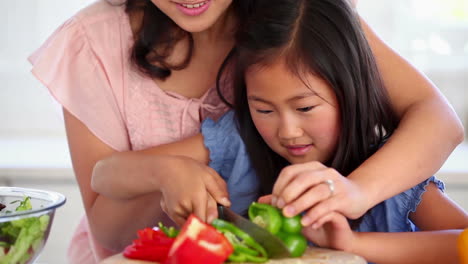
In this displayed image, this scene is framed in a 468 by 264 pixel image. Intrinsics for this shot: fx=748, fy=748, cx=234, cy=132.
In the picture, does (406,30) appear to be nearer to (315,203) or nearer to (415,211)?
(415,211)

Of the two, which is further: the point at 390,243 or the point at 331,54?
the point at 331,54

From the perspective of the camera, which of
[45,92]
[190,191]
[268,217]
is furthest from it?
[45,92]

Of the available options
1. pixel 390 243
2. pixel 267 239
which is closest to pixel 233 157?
pixel 390 243

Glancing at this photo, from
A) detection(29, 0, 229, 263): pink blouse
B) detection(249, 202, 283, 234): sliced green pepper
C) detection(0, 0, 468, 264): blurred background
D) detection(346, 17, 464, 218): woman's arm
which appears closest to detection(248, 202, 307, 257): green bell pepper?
detection(249, 202, 283, 234): sliced green pepper

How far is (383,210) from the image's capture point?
4.33ft

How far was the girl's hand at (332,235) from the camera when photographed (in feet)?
3.48

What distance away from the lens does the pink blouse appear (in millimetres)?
1495

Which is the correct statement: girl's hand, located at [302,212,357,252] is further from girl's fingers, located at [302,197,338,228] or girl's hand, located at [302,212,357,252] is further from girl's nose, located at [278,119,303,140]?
girl's nose, located at [278,119,303,140]

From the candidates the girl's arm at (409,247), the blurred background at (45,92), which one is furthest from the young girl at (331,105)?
the blurred background at (45,92)

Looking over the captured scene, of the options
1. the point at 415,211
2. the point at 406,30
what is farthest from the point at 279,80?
the point at 406,30

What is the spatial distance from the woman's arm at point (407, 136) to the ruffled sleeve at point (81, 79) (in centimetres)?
53

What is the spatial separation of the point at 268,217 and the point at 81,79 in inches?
25.6

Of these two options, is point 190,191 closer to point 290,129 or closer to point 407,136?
point 290,129

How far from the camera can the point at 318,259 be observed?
0.97 meters
